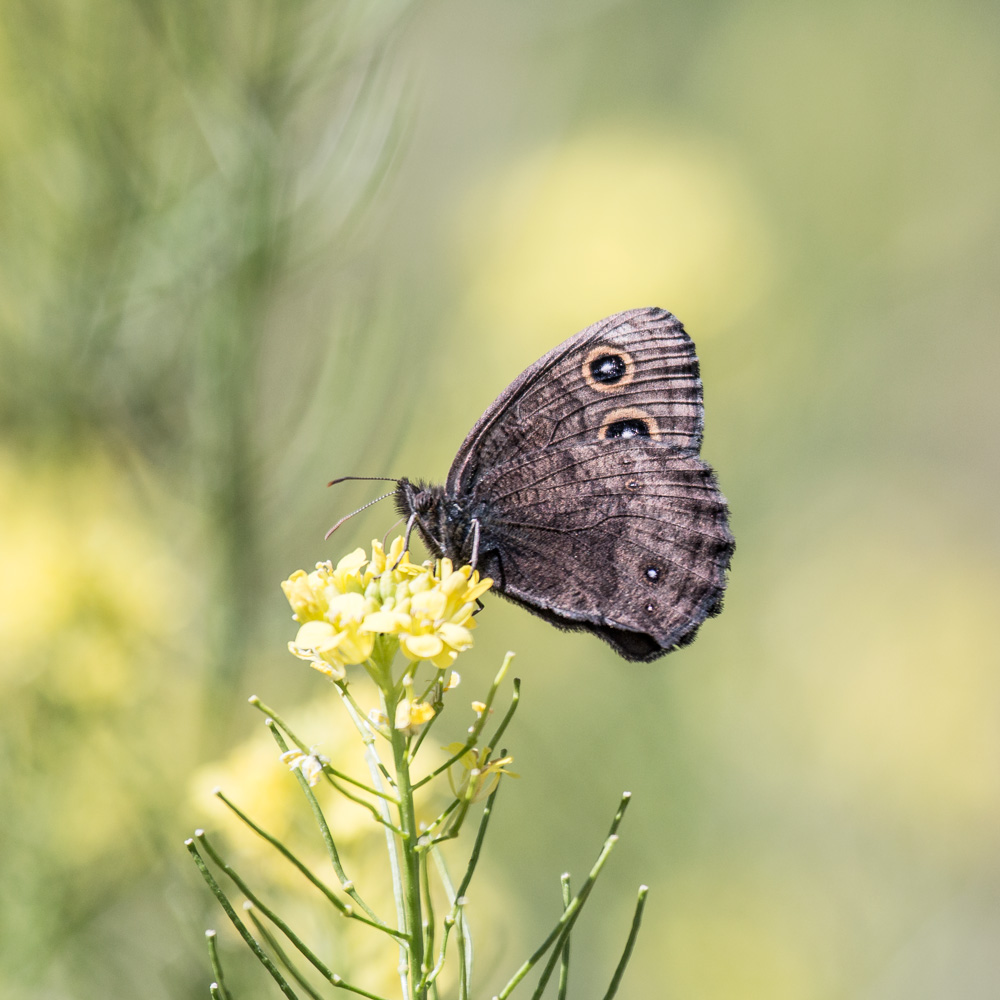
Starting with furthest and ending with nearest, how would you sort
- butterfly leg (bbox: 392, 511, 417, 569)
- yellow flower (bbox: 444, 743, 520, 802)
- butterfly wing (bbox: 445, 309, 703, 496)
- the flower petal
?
butterfly wing (bbox: 445, 309, 703, 496) → butterfly leg (bbox: 392, 511, 417, 569) → yellow flower (bbox: 444, 743, 520, 802) → the flower petal

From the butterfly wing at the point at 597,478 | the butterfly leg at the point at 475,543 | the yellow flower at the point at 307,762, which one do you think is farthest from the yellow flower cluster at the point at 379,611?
the butterfly wing at the point at 597,478

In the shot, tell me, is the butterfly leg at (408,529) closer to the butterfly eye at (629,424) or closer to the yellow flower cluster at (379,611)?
the yellow flower cluster at (379,611)

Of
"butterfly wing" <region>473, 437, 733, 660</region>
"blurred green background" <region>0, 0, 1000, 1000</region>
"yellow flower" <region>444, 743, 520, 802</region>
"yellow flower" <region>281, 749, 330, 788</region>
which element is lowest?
"yellow flower" <region>444, 743, 520, 802</region>

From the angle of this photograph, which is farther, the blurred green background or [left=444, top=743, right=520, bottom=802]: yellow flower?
the blurred green background

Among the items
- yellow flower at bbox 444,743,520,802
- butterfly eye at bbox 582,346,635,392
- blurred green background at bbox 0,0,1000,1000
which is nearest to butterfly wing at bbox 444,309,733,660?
butterfly eye at bbox 582,346,635,392

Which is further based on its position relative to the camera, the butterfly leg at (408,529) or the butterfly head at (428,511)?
the butterfly head at (428,511)

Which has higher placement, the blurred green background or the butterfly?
the blurred green background

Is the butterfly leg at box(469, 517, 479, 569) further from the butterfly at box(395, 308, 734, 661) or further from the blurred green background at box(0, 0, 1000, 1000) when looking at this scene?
the blurred green background at box(0, 0, 1000, 1000)
